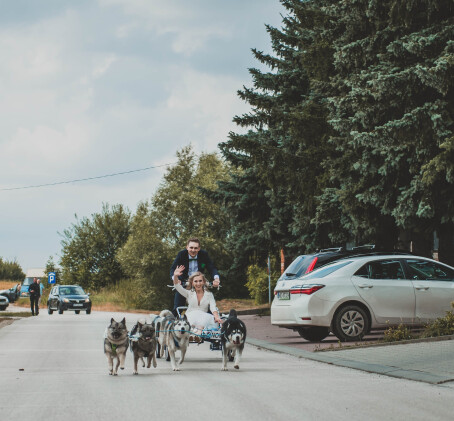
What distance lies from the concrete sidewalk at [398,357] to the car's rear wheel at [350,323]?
1.66ft

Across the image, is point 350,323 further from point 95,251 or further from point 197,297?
point 95,251

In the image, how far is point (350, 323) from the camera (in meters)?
15.4

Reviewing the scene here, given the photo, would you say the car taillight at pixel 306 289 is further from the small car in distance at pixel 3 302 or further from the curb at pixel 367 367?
the small car in distance at pixel 3 302

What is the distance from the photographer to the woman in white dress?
1198 centimetres

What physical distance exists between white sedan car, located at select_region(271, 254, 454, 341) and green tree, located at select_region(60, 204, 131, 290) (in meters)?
66.5

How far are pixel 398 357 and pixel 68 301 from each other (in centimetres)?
3091

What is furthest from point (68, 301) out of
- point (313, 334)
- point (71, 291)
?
point (313, 334)

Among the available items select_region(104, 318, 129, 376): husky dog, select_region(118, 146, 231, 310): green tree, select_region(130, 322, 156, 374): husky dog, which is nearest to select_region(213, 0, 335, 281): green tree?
select_region(130, 322, 156, 374): husky dog

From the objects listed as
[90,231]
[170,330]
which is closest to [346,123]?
[170,330]

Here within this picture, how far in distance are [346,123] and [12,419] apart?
13.1 meters

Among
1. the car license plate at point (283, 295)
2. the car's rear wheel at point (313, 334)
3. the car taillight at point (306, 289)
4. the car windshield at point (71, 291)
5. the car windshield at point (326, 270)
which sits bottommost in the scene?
the car's rear wheel at point (313, 334)

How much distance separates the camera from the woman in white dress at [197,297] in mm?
11977

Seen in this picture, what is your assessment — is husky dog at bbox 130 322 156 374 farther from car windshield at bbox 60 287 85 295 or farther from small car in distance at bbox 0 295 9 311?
small car in distance at bbox 0 295 9 311

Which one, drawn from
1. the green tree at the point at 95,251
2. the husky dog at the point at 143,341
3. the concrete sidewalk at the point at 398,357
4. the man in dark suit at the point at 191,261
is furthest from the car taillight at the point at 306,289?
the green tree at the point at 95,251
